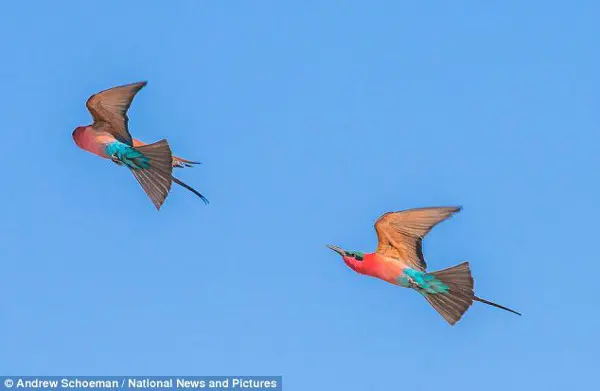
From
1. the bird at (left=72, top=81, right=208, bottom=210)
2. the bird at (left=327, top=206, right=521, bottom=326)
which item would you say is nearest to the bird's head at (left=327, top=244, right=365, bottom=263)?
the bird at (left=327, top=206, right=521, bottom=326)

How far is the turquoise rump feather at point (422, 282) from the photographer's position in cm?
1650

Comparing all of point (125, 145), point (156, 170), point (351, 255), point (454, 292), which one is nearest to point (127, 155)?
point (125, 145)

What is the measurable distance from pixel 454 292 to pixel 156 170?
446cm

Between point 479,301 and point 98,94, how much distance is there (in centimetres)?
603

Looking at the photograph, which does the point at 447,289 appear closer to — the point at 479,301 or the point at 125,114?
the point at 479,301

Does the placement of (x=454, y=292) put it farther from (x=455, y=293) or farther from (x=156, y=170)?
(x=156, y=170)

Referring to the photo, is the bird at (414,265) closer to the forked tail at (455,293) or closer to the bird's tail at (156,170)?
the forked tail at (455,293)

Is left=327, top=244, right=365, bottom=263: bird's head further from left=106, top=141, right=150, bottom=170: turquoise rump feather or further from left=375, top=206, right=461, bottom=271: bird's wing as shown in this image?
left=106, top=141, right=150, bottom=170: turquoise rump feather

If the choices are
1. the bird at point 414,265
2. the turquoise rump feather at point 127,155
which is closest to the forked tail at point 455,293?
the bird at point 414,265

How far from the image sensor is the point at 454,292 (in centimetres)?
1634

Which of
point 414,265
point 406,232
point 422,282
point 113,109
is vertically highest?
point 113,109

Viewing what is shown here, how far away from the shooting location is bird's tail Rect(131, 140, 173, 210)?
1571 cm

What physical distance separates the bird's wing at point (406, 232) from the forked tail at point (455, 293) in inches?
22.8

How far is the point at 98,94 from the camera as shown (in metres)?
16.4
